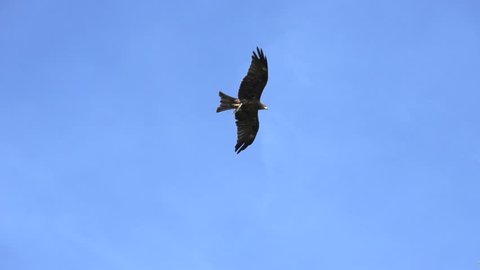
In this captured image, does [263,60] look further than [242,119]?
No

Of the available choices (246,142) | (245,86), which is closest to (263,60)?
(245,86)

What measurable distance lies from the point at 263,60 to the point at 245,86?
1.19 meters

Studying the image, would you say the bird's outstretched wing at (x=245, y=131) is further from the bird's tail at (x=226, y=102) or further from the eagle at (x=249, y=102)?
the bird's tail at (x=226, y=102)

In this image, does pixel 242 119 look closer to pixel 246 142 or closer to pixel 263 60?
pixel 246 142

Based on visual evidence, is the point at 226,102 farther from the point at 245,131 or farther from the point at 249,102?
the point at 245,131

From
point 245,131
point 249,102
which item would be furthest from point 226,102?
point 245,131

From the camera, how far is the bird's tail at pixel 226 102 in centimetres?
3278

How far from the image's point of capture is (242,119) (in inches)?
1369

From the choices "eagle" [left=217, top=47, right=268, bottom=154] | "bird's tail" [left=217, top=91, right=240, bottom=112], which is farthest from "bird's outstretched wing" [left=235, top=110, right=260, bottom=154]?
"bird's tail" [left=217, top=91, right=240, bottom=112]

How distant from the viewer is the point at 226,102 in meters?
32.9

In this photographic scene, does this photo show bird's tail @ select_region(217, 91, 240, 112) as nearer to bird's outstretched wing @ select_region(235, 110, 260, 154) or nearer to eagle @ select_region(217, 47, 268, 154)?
eagle @ select_region(217, 47, 268, 154)

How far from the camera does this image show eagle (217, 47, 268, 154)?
32.7 m

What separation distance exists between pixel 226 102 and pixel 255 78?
1.36 m

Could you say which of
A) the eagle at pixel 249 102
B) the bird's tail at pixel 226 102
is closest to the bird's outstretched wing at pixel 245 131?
the eagle at pixel 249 102
